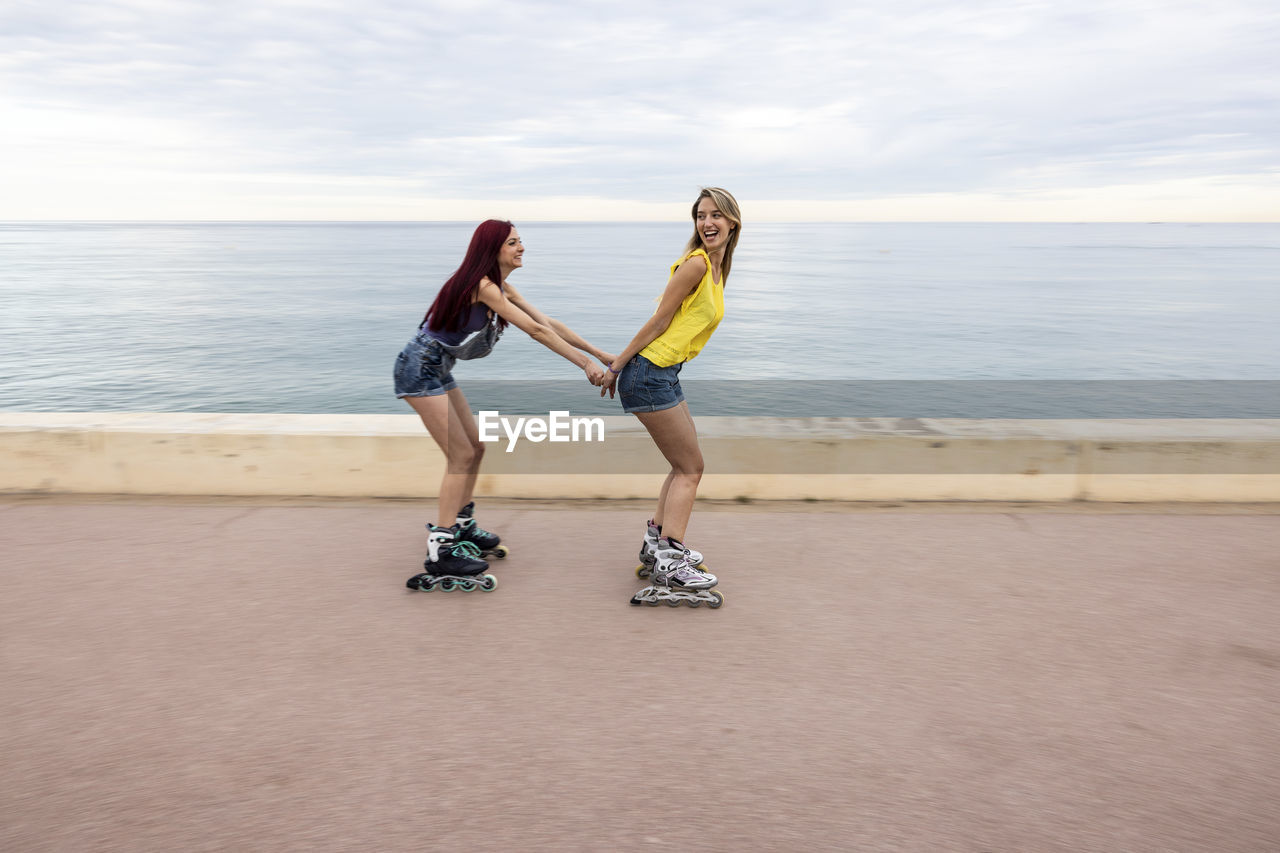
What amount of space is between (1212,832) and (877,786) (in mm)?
867

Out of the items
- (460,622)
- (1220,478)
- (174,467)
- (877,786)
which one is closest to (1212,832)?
(877,786)

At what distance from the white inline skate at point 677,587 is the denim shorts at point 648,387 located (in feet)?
2.23

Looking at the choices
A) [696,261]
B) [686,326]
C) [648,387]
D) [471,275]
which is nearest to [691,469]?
[648,387]

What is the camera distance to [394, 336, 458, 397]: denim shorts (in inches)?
166

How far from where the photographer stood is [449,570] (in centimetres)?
412

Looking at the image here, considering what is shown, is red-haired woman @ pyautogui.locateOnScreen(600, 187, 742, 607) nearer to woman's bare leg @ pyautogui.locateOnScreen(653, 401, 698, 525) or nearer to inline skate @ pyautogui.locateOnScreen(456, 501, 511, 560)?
woman's bare leg @ pyautogui.locateOnScreen(653, 401, 698, 525)

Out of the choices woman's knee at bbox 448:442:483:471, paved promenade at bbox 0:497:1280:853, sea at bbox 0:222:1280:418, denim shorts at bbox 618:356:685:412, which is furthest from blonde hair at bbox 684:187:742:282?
sea at bbox 0:222:1280:418

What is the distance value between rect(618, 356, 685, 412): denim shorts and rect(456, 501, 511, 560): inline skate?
43.4 inches

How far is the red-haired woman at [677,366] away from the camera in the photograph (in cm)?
392

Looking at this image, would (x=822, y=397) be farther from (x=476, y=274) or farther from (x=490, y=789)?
(x=490, y=789)

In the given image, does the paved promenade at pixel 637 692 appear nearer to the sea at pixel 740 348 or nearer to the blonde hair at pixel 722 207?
the blonde hair at pixel 722 207

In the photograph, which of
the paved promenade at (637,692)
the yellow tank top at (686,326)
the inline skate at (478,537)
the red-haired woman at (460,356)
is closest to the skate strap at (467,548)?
the red-haired woman at (460,356)

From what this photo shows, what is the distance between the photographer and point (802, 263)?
99688 mm

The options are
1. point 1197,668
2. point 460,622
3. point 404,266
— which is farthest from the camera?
point 404,266
